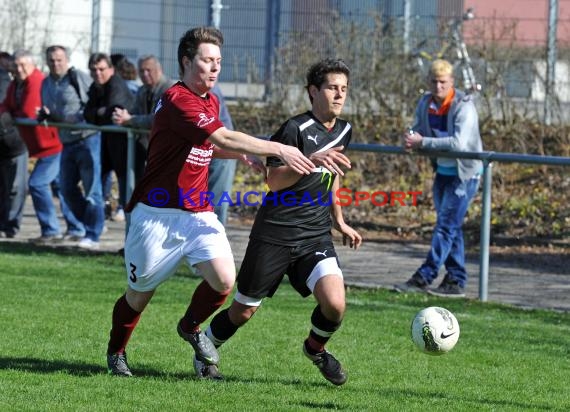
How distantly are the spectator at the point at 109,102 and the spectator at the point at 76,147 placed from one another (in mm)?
268

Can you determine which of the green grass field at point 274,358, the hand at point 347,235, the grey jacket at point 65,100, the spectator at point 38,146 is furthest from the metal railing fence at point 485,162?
the spectator at point 38,146

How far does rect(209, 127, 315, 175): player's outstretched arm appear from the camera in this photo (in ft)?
22.5

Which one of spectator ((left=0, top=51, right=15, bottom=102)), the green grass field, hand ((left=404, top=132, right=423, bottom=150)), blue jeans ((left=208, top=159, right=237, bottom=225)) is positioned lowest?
the green grass field

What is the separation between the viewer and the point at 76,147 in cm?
1420

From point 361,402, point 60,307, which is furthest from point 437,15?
point 361,402

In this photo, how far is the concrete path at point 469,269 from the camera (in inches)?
468

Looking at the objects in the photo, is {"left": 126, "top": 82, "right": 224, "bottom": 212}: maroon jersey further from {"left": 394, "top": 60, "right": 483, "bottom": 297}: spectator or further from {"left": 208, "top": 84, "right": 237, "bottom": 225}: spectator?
{"left": 208, "top": 84, "right": 237, "bottom": 225}: spectator

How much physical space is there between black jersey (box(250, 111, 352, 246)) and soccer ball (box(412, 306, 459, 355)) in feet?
2.68

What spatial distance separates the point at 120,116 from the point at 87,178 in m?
1.57

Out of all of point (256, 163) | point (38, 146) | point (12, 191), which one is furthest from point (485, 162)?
point (12, 191)

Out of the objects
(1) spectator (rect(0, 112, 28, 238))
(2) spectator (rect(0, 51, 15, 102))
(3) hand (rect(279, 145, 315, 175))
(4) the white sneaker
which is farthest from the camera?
(2) spectator (rect(0, 51, 15, 102))

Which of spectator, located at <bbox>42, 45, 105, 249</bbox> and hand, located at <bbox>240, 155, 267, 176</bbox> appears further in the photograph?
spectator, located at <bbox>42, 45, 105, 249</bbox>

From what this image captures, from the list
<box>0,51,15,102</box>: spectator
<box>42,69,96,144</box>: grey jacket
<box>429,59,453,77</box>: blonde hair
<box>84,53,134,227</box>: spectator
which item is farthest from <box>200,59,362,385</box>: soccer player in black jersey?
<box>0,51,15,102</box>: spectator

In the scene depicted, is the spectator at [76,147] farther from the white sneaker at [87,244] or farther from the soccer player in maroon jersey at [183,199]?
the soccer player in maroon jersey at [183,199]
